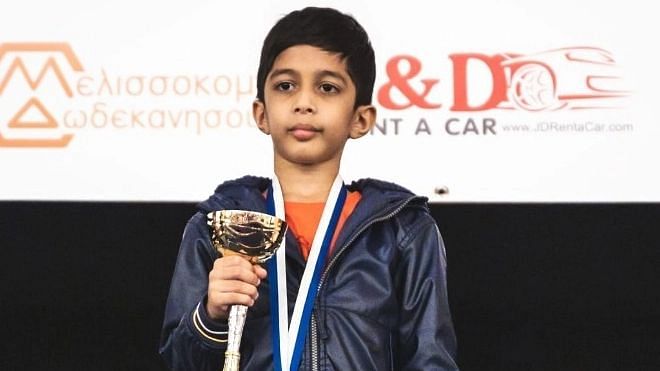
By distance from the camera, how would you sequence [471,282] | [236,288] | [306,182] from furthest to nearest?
1. [471,282]
2. [306,182]
3. [236,288]

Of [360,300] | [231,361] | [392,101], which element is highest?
[392,101]

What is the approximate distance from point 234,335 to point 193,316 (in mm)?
84

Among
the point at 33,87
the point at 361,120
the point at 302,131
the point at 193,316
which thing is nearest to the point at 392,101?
the point at 33,87

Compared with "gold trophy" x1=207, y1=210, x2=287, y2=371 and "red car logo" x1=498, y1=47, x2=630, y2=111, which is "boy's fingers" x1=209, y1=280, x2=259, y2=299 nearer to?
"gold trophy" x1=207, y1=210, x2=287, y2=371

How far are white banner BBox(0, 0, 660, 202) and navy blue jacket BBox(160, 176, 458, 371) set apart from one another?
1.59 m

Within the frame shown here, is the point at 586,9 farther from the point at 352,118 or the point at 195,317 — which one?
the point at 195,317

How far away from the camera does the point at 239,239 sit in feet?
4.91

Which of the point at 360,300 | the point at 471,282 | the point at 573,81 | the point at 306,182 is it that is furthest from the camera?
the point at 471,282

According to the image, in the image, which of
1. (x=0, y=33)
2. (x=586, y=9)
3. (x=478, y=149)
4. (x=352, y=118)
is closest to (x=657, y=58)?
(x=586, y=9)

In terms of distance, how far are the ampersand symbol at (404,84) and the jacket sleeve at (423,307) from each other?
1621 mm

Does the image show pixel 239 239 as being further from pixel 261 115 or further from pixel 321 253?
pixel 261 115

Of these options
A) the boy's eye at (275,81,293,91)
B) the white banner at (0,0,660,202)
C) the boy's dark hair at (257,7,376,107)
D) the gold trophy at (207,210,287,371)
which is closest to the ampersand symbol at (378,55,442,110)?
the white banner at (0,0,660,202)

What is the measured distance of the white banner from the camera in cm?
324

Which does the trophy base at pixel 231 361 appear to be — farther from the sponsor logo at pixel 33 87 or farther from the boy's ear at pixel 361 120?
the sponsor logo at pixel 33 87
